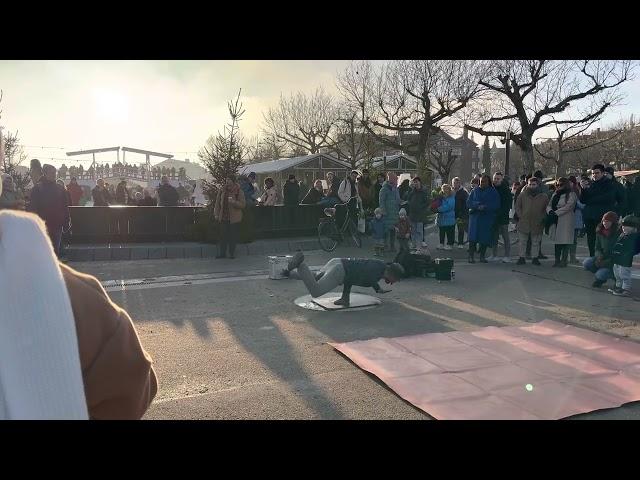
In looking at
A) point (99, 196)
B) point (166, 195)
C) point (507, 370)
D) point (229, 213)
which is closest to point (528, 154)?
point (166, 195)

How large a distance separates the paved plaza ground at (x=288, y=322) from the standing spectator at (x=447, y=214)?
205 cm

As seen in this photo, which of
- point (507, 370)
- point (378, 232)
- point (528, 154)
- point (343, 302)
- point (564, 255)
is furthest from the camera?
point (528, 154)

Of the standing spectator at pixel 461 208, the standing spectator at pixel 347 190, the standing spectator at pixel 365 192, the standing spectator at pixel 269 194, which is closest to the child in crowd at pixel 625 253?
the standing spectator at pixel 461 208

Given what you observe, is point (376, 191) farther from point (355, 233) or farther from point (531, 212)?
point (531, 212)

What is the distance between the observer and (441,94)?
2934cm

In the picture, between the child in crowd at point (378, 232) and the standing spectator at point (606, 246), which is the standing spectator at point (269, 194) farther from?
the standing spectator at point (606, 246)

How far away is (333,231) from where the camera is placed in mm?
12539

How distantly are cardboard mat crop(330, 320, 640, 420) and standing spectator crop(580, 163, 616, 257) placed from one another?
4.83m

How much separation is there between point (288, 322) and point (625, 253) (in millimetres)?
5389

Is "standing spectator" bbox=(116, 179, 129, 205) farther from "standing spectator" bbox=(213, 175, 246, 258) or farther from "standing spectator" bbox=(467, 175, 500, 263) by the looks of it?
"standing spectator" bbox=(467, 175, 500, 263)

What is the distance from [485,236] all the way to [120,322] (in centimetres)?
1042

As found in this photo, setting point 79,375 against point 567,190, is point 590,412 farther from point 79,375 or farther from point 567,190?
point 567,190

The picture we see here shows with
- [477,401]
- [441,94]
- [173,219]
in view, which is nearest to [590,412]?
[477,401]

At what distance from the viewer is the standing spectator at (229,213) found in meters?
11.1
